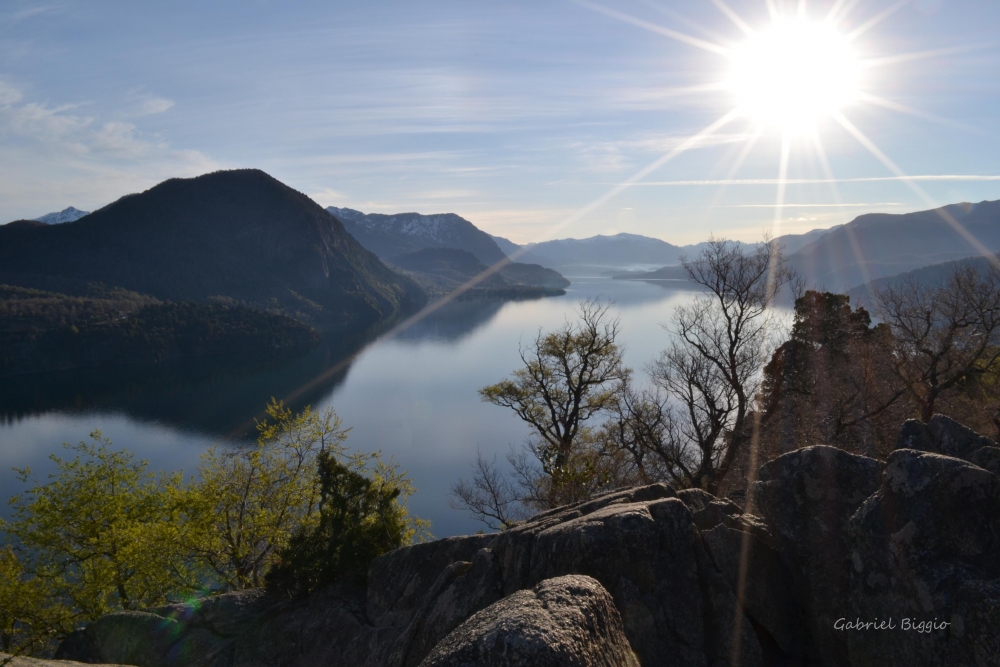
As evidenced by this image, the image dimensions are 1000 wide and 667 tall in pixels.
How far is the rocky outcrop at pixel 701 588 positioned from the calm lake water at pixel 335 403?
23189mm

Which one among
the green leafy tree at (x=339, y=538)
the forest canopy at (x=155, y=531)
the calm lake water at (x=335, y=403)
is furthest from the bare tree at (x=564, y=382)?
the green leafy tree at (x=339, y=538)

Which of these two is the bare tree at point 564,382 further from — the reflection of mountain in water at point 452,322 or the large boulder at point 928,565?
the reflection of mountain in water at point 452,322

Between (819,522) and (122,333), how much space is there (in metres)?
128

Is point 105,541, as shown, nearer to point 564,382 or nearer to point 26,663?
point 26,663

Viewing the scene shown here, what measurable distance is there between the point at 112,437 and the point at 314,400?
2044cm

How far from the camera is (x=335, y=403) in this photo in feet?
217

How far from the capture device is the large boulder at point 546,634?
3807 mm

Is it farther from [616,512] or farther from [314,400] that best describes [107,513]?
[314,400]

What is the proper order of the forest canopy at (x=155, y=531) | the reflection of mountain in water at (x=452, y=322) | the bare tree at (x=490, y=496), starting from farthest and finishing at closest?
the reflection of mountain in water at (x=452, y=322) → the bare tree at (x=490, y=496) → the forest canopy at (x=155, y=531)

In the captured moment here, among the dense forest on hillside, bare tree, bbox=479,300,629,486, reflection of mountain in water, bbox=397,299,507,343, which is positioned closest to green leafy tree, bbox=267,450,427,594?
bare tree, bbox=479,300,629,486

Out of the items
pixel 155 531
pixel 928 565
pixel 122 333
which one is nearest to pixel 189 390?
pixel 122 333

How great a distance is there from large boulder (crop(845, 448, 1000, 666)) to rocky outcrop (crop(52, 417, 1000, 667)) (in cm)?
1

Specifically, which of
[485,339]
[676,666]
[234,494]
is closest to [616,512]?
[676,666]

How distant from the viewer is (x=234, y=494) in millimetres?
16953
